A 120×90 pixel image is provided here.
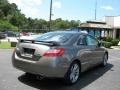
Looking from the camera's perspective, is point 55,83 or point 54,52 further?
point 55,83

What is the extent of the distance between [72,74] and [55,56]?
105 centimetres

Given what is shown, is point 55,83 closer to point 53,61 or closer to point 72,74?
point 72,74

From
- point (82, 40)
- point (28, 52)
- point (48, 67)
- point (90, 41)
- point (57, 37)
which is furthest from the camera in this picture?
point (90, 41)

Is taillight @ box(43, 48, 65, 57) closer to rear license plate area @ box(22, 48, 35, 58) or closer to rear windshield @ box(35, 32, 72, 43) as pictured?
rear license plate area @ box(22, 48, 35, 58)

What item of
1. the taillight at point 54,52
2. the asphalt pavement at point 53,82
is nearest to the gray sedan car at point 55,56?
the taillight at point 54,52

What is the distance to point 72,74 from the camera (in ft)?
23.0

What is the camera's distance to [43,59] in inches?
247

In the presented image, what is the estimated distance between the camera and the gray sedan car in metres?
6.27

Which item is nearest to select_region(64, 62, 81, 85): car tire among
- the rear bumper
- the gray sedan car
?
the gray sedan car

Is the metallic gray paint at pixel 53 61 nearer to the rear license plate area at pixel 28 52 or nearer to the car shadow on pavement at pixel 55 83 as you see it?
the rear license plate area at pixel 28 52

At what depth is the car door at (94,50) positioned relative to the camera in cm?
826

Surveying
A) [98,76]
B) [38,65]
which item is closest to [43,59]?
[38,65]

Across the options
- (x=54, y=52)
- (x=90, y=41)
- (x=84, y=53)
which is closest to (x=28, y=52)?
(x=54, y=52)

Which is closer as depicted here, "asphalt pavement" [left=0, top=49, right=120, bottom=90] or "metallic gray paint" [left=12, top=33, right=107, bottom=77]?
"metallic gray paint" [left=12, top=33, right=107, bottom=77]
